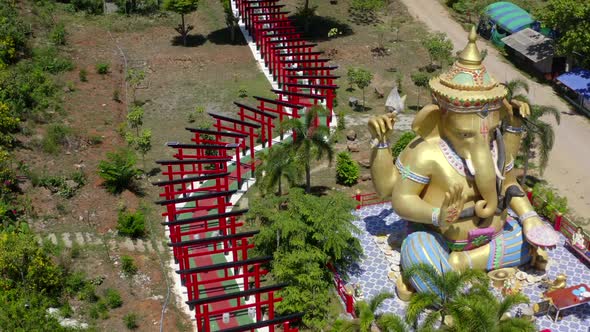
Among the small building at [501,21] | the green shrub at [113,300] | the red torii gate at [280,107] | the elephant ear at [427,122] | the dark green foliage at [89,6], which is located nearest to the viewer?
the elephant ear at [427,122]

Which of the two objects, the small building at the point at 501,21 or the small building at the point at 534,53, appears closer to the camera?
the small building at the point at 534,53

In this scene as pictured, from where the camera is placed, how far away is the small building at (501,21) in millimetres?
48219

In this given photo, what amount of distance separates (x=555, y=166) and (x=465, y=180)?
13607 mm

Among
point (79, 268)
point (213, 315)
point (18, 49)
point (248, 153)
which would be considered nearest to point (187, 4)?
point (18, 49)

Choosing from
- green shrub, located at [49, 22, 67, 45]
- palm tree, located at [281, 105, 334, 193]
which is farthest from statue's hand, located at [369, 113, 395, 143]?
green shrub, located at [49, 22, 67, 45]

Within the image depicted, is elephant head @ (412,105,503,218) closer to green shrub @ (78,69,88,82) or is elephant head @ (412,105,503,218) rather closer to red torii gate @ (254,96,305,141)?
red torii gate @ (254,96,305,141)

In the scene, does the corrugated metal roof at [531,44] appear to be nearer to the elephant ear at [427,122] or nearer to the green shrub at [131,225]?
the elephant ear at [427,122]

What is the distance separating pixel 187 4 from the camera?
46719 mm

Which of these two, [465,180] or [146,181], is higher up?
[465,180]

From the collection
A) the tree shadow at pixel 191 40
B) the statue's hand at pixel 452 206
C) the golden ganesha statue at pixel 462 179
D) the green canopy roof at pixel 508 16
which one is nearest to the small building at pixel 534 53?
the green canopy roof at pixel 508 16

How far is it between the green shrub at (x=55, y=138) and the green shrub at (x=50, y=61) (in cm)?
807

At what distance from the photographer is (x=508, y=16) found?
4909cm

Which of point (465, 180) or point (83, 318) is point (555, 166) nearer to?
point (465, 180)

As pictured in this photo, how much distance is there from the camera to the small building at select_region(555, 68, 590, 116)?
1572 inches
